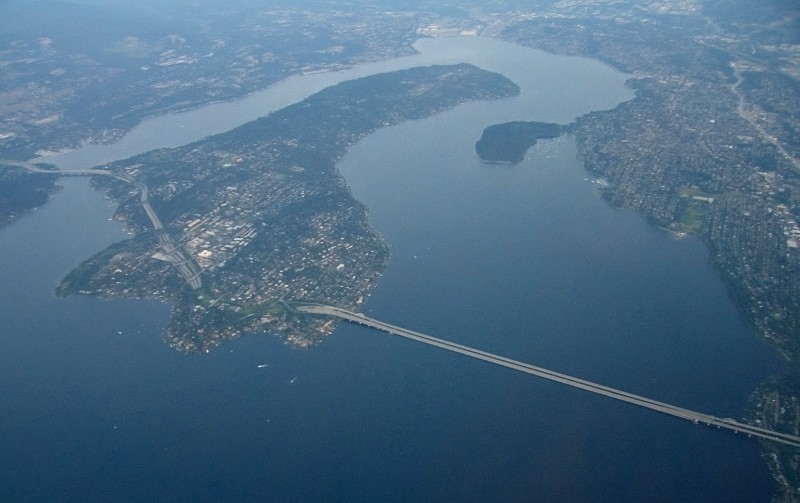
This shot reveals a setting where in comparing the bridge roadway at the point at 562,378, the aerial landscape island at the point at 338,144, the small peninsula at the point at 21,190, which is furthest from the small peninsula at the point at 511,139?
the small peninsula at the point at 21,190

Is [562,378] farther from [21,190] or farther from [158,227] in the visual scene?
[21,190]

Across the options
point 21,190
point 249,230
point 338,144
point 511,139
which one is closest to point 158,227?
point 249,230

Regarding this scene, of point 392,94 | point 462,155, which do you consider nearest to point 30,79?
point 392,94

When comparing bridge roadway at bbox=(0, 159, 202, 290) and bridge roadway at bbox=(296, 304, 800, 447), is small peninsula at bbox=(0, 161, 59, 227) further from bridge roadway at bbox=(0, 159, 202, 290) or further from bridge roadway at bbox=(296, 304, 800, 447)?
bridge roadway at bbox=(296, 304, 800, 447)

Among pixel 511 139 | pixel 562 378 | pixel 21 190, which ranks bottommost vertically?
pixel 21 190

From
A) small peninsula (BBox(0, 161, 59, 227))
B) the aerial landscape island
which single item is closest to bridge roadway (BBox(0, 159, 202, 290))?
the aerial landscape island

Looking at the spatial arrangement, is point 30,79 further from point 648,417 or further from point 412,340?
point 648,417

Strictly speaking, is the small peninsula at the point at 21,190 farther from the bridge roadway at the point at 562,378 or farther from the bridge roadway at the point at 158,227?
the bridge roadway at the point at 562,378
